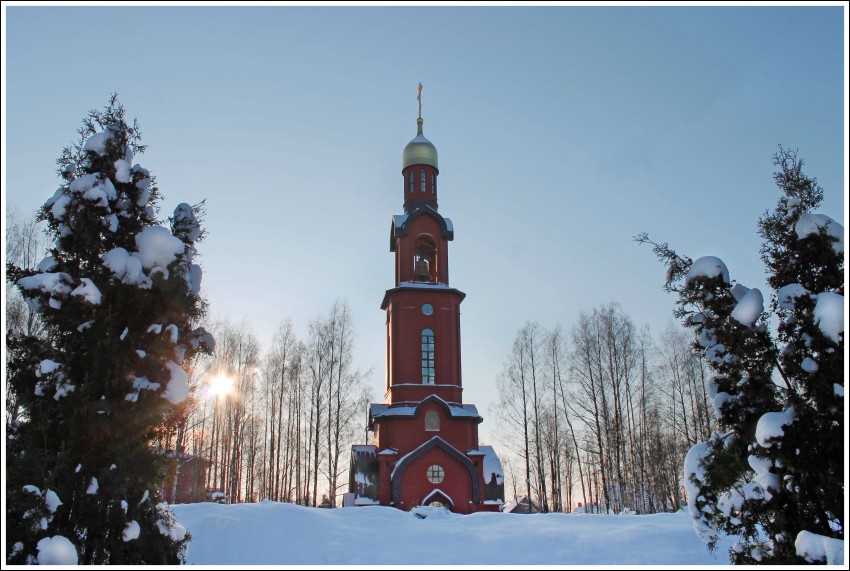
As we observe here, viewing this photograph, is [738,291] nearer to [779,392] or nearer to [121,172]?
[779,392]

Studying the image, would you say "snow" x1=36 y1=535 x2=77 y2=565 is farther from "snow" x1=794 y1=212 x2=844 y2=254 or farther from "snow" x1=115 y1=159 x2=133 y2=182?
"snow" x1=794 y1=212 x2=844 y2=254

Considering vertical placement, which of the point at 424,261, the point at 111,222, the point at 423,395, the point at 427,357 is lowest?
the point at 423,395

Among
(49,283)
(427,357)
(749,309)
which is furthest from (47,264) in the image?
(427,357)

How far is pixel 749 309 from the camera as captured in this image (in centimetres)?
789

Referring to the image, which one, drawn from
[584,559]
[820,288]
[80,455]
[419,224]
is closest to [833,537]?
[820,288]

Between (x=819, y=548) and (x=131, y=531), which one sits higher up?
(x=131, y=531)

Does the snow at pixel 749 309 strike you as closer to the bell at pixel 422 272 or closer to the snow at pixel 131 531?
the snow at pixel 131 531

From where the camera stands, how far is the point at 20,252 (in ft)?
56.5

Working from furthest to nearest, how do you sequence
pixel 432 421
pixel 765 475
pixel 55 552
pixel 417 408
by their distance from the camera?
pixel 432 421
pixel 417 408
pixel 765 475
pixel 55 552

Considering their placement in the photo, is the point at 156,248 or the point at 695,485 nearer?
the point at 156,248

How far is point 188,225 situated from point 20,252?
10.7 m

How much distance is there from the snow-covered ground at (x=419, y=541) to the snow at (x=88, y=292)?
526 centimetres

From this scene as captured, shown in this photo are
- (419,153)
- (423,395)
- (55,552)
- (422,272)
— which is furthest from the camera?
(419,153)

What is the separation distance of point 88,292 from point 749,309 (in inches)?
327
